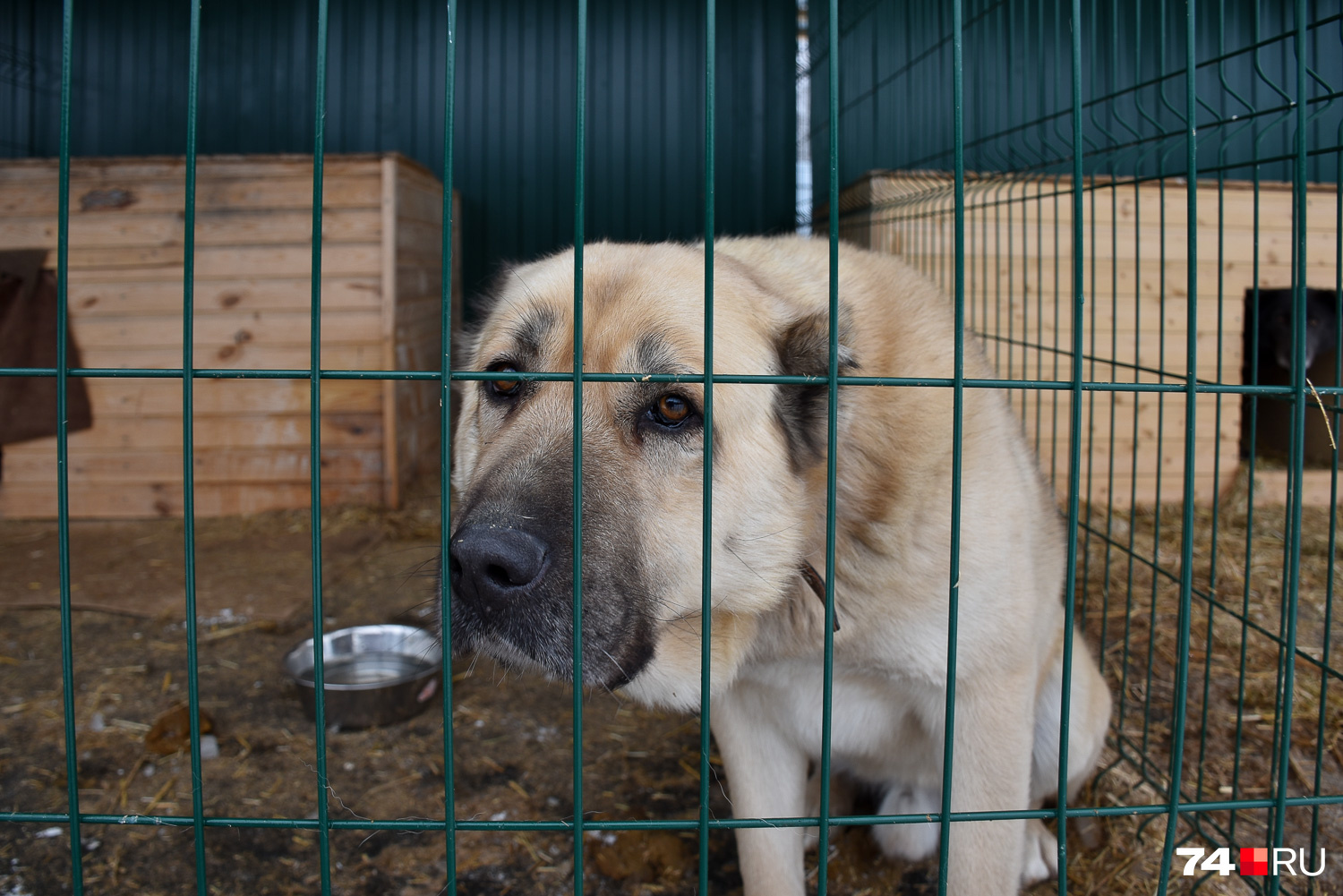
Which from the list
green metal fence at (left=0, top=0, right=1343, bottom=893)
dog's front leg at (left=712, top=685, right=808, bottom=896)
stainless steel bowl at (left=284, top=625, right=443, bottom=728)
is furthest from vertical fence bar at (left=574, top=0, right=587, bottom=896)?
stainless steel bowl at (left=284, top=625, right=443, bottom=728)

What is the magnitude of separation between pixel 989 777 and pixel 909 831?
569mm

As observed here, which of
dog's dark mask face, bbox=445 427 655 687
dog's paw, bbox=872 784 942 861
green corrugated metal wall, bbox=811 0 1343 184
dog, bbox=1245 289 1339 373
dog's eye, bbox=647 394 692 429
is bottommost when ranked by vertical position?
dog's paw, bbox=872 784 942 861

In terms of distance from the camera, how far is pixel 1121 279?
4844 mm

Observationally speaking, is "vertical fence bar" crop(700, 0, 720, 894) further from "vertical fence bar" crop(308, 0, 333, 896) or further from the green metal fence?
"vertical fence bar" crop(308, 0, 333, 896)

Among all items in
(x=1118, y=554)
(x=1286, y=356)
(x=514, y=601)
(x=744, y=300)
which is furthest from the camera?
(x=1286, y=356)

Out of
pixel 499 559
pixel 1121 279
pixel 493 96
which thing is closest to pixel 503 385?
pixel 499 559

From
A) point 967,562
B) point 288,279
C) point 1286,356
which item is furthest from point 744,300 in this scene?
point 1286,356

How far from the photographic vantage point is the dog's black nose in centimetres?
130

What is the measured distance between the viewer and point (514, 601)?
4.33 ft

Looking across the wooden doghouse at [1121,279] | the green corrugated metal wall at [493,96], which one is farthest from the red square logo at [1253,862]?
the green corrugated metal wall at [493,96]

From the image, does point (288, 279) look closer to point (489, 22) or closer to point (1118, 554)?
point (489, 22)

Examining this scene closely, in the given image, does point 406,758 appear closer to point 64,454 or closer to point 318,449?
point 64,454

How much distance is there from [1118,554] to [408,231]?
4142 mm

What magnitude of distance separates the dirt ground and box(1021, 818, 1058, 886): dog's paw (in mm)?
37
